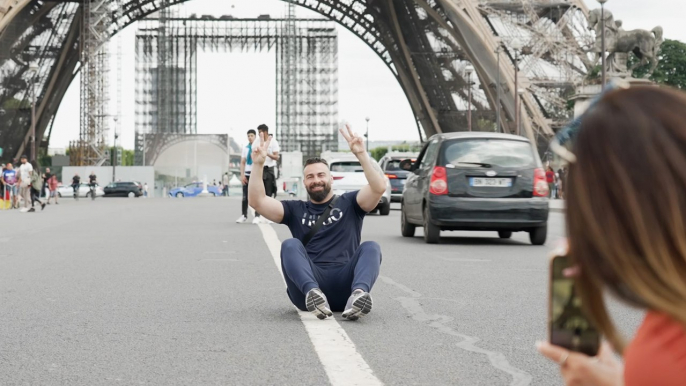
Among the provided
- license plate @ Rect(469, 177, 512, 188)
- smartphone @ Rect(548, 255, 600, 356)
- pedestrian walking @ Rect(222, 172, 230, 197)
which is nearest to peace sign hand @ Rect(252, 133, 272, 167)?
smartphone @ Rect(548, 255, 600, 356)

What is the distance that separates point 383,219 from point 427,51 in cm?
4359

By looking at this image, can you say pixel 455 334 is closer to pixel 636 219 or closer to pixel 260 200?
pixel 260 200

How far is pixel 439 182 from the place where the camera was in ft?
51.4

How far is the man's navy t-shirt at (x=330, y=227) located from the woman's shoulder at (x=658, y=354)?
19.2 ft

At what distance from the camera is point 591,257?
1621 millimetres

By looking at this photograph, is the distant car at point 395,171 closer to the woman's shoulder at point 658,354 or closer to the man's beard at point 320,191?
the man's beard at point 320,191

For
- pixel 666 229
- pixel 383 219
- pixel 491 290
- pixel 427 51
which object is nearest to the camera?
pixel 666 229

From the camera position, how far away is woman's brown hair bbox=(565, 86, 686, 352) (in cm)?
156

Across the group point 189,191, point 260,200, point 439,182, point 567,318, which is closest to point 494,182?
point 439,182

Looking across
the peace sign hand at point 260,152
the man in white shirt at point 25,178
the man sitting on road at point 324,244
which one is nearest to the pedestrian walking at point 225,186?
the man in white shirt at point 25,178

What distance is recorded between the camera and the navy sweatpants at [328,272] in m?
7.27

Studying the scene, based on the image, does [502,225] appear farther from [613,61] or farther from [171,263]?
[613,61]

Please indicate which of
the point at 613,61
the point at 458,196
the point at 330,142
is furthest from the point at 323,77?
the point at 458,196

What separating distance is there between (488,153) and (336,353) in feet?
32.9
